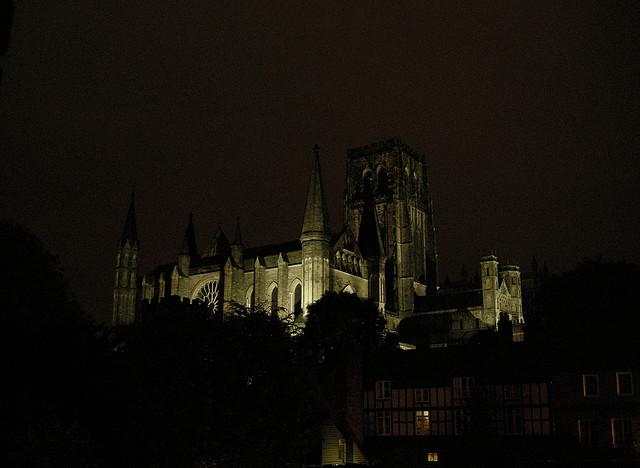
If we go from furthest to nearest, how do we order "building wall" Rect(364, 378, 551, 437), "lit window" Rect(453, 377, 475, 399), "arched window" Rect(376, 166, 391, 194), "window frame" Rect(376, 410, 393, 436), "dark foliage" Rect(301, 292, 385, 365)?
"arched window" Rect(376, 166, 391, 194) < "dark foliage" Rect(301, 292, 385, 365) < "window frame" Rect(376, 410, 393, 436) < "lit window" Rect(453, 377, 475, 399) < "building wall" Rect(364, 378, 551, 437)

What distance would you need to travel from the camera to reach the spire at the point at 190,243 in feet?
325

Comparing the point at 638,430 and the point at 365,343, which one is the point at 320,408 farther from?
the point at 365,343

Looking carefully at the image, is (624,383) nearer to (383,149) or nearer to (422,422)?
(422,422)

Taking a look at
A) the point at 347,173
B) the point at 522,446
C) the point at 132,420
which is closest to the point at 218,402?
the point at 132,420

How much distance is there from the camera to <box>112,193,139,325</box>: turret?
322ft

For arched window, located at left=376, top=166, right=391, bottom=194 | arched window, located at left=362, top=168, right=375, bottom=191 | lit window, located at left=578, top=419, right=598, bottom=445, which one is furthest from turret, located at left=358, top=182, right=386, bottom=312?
lit window, located at left=578, top=419, right=598, bottom=445

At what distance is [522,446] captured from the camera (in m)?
40.0

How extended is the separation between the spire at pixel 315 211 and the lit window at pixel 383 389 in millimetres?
37141

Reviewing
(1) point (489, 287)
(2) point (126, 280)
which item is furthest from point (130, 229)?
(1) point (489, 287)

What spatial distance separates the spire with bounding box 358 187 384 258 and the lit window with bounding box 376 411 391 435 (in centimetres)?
5446

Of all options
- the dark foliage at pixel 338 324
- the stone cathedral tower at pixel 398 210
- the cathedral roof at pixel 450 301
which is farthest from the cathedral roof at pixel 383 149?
the dark foliage at pixel 338 324

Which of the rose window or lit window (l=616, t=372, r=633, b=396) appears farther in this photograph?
the rose window

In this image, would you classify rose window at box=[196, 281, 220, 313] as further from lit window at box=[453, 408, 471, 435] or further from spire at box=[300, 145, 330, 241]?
lit window at box=[453, 408, 471, 435]

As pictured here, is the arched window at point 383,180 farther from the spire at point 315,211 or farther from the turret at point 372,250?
the spire at point 315,211
